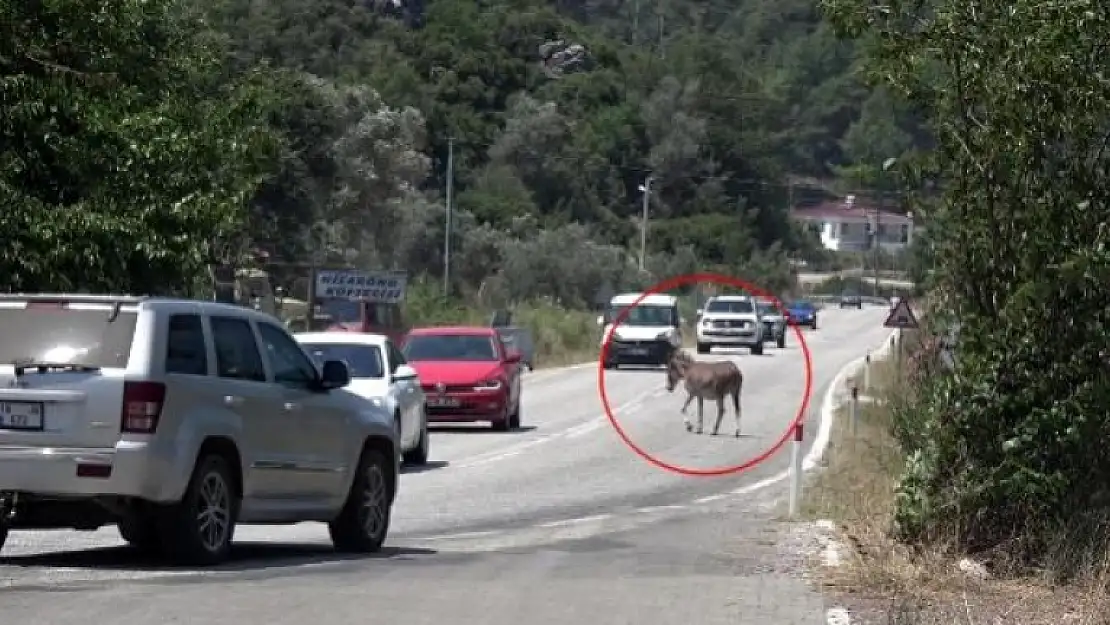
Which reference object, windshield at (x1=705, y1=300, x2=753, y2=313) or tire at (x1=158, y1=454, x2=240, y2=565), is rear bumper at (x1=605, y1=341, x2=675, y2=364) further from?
tire at (x1=158, y1=454, x2=240, y2=565)

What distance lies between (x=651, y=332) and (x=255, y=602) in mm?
41971

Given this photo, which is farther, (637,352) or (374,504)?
(637,352)

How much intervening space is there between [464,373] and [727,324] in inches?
1203

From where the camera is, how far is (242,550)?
15.7 m

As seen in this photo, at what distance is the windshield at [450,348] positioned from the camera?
32.2 m

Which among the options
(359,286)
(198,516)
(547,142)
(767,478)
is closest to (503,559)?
(198,516)

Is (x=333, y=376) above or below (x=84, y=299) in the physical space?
below

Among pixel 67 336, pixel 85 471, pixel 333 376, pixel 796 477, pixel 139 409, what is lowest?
pixel 796 477

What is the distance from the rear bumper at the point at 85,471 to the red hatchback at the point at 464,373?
→ 17777 mm

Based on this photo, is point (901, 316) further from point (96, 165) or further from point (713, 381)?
point (96, 165)

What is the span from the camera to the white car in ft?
80.3

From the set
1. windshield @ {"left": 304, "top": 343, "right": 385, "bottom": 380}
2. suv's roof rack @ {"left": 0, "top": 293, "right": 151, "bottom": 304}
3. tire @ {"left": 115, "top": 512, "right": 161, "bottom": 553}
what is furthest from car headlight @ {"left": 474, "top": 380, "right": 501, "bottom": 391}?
suv's roof rack @ {"left": 0, "top": 293, "right": 151, "bottom": 304}

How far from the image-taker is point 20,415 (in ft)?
43.8

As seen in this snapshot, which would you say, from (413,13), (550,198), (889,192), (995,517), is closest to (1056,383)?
(995,517)
